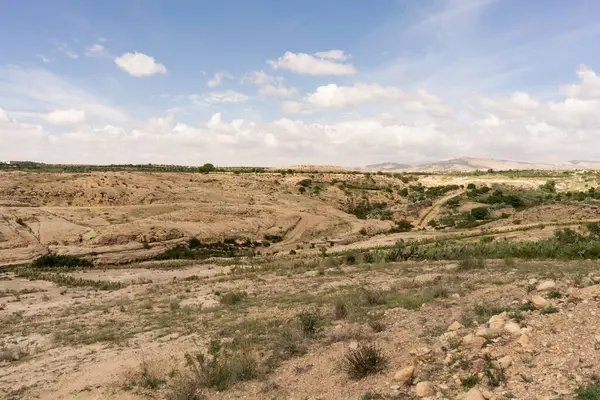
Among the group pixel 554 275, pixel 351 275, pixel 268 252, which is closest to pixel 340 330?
pixel 554 275

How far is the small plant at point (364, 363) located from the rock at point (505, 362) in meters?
1.96

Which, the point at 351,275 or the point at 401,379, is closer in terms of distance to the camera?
the point at 401,379

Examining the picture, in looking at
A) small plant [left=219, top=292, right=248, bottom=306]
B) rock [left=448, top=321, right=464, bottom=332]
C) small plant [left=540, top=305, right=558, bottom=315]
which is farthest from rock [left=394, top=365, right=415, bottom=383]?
small plant [left=219, top=292, right=248, bottom=306]

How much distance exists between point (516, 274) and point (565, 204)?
3263cm

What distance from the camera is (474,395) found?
5.94m

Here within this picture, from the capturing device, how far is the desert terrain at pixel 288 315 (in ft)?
23.3

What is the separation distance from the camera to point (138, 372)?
9266mm

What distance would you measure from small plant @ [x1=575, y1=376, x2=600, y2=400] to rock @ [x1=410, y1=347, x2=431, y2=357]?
257cm

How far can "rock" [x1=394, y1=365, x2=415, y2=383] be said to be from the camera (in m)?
7.01

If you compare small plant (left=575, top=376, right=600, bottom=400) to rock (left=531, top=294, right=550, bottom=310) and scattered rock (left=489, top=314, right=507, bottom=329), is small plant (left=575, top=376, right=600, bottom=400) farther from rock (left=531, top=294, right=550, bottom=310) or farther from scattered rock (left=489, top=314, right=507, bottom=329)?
rock (left=531, top=294, right=550, bottom=310)

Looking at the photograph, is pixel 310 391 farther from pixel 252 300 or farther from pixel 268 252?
pixel 268 252

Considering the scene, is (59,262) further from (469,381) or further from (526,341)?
(526,341)

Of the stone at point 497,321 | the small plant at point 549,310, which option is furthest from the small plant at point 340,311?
the small plant at point 549,310

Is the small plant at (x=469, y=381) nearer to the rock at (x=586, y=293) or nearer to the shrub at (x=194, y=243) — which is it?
the rock at (x=586, y=293)
